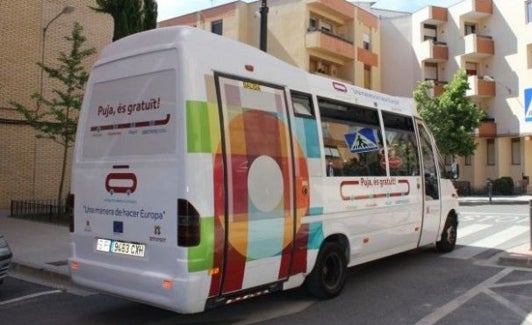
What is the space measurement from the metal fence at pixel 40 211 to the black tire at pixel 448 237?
9.73 meters

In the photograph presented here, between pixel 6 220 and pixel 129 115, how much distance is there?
37.1ft

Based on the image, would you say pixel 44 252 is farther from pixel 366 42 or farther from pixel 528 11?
pixel 528 11

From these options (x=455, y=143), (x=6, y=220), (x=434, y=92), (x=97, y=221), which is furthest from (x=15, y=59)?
(x=434, y=92)

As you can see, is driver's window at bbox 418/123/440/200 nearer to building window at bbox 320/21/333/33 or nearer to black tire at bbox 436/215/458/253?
black tire at bbox 436/215/458/253

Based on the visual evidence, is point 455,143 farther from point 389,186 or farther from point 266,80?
point 266,80

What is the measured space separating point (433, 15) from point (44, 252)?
117ft

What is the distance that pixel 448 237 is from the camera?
1069 centimetres

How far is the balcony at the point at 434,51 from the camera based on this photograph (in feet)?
130

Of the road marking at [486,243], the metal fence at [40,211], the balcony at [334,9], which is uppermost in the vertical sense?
the balcony at [334,9]

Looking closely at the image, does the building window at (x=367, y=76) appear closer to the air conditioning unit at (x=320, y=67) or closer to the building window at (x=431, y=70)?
the building window at (x=431, y=70)

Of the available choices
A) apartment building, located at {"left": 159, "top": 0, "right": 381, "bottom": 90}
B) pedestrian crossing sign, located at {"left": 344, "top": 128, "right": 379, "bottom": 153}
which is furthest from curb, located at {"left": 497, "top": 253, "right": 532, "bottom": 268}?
apartment building, located at {"left": 159, "top": 0, "right": 381, "bottom": 90}

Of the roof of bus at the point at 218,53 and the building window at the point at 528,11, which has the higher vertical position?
the building window at the point at 528,11

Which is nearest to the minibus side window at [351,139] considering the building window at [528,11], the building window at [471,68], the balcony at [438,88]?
the building window at [528,11]

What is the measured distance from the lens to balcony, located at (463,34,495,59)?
37781 millimetres
